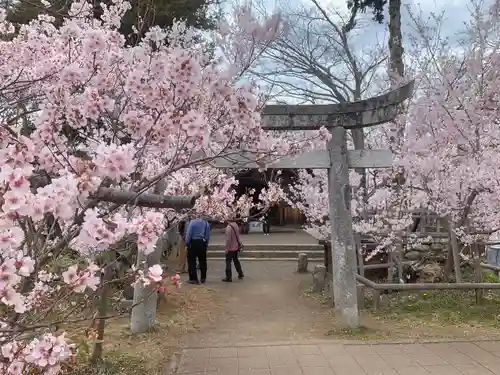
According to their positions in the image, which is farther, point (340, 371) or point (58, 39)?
point (340, 371)

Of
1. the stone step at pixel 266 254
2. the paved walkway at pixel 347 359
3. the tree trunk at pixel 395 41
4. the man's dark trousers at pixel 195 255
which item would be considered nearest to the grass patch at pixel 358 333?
the paved walkway at pixel 347 359

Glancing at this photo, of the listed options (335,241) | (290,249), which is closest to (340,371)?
(335,241)

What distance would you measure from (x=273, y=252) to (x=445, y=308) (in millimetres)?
8187

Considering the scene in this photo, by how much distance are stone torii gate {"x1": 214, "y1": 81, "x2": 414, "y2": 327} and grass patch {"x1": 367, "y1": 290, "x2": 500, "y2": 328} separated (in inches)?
48.8

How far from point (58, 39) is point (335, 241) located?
4.61 metres

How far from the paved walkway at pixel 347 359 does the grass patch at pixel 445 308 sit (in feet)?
4.43

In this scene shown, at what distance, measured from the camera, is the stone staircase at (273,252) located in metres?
15.4

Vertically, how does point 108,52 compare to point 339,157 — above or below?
above

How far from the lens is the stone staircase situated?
1541cm

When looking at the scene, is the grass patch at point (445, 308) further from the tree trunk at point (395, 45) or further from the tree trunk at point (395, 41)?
the tree trunk at point (395, 41)

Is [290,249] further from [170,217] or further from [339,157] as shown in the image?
[339,157]

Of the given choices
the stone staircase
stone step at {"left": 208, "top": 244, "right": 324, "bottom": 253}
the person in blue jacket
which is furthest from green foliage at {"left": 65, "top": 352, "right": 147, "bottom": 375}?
stone step at {"left": 208, "top": 244, "right": 324, "bottom": 253}

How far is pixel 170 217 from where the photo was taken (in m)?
8.74

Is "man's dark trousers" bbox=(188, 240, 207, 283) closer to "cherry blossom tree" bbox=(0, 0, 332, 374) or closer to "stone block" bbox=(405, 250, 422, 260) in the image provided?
"stone block" bbox=(405, 250, 422, 260)
